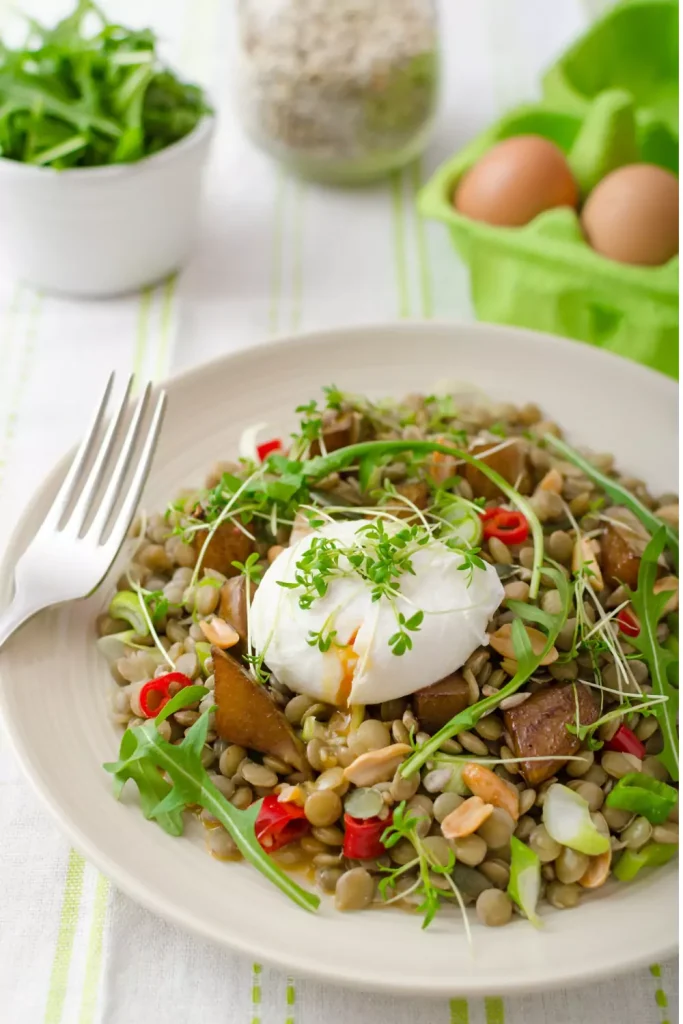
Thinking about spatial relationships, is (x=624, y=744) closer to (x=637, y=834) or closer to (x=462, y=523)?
(x=637, y=834)

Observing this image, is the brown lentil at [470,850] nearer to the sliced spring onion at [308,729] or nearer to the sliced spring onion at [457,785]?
the sliced spring onion at [457,785]

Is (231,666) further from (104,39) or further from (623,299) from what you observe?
(104,39)

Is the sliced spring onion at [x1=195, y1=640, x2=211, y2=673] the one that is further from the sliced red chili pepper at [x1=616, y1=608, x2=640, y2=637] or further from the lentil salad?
the sliced red chili pepper at [x1=616, y1=608, x2=640, y2=637]

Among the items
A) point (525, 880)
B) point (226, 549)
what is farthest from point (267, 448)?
point (525, 880)

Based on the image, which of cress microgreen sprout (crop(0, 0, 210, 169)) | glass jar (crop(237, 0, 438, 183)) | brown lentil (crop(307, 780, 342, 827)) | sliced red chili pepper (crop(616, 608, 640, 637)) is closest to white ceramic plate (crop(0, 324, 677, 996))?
brown lentil (crop(307, 780, 342, 827))

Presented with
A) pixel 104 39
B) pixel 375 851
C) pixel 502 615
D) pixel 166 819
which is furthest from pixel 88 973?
pixel 104 39

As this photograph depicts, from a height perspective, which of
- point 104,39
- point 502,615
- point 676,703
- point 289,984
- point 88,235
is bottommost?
point 289,984

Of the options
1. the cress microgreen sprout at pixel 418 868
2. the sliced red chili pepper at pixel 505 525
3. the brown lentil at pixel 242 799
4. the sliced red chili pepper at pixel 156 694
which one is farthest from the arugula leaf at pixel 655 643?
the sliced red chili pepper at pixel 156 694
